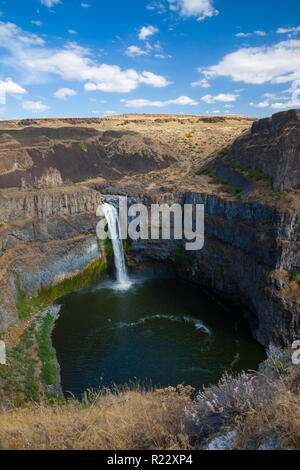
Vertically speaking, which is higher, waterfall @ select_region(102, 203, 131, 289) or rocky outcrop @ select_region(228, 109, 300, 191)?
rocky outcrop @ select_region(228, 109, 300, 191)

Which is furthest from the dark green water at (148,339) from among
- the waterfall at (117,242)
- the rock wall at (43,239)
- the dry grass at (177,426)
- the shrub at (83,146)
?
the shrub at (83,146)

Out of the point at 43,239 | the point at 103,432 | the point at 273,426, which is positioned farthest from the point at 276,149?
the point at 103,432

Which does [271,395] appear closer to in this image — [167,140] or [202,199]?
[202,199]

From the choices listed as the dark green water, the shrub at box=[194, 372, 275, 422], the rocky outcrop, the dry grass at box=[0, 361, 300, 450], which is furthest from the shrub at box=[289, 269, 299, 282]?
the shrub at box=[194, 372, 275, 422]

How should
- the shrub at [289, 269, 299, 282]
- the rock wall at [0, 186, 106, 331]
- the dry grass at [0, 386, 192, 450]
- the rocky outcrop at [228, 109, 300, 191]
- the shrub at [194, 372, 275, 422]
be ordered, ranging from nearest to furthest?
the dry grass at [0, 386, 192, 450] < the shrub at [194, 372, 275, 422] < the shrub at [289, 269, 299, 282] < the rock wall at [0, 186, 106, 331] < the rocky outcrop at [228, 109, 300, 191]

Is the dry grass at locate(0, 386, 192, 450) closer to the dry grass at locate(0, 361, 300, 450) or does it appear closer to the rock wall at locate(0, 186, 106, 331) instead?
the dry grass at locate(0, 361, 300, 450)

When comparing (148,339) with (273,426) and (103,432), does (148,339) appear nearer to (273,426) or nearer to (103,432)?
(103,432)

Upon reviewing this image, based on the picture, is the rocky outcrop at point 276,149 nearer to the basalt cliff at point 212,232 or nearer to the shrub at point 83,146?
the basalt cliff at point 212,232
